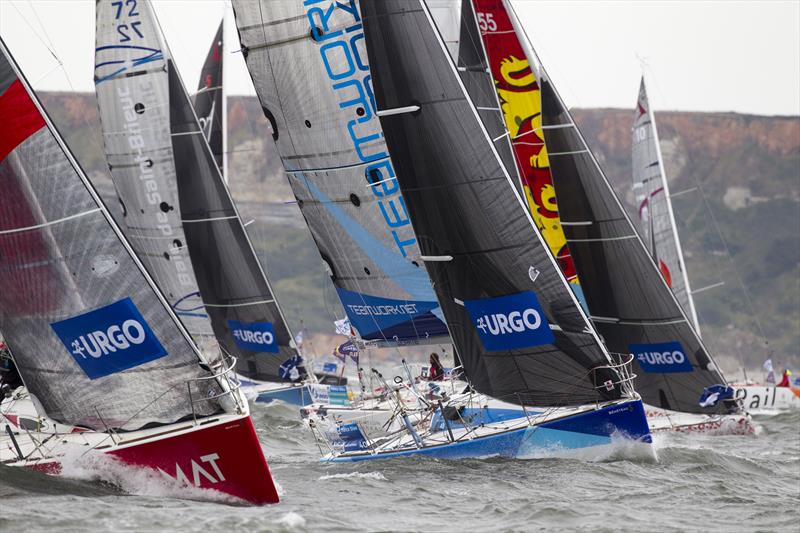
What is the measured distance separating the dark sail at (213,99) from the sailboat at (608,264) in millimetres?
9202

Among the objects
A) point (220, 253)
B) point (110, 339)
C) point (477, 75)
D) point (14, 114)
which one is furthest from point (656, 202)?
point (14, 114)

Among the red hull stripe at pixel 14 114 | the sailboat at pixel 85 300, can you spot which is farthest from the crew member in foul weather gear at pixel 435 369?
the red hull stripe at pixel 14 114

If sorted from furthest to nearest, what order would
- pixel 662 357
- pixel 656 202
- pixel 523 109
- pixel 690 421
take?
pixel 656 202 < pixel 523 109 < pixel 690 421 < pixel 662 357

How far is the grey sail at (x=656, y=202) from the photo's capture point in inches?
916

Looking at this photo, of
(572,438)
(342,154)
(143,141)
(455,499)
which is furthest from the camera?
(143,141)

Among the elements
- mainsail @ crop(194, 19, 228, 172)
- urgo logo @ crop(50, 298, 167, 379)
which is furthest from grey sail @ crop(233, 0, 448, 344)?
mainsail @ crop(194, 19, 228, 172)

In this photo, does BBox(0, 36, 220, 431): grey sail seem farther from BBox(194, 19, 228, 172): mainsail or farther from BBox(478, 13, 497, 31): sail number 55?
BBox(194, 19, 228, 172): mainsail

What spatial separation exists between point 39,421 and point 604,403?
17.2 ft

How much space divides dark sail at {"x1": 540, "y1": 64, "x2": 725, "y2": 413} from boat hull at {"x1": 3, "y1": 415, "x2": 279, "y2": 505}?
7472 millimetres

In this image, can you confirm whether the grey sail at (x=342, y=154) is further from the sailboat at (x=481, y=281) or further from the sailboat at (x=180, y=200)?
the sailboat at (x=180, y=200)

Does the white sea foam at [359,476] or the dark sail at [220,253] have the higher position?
the dark sail at [220,253]

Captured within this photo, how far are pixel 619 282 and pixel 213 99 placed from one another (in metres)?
11.9

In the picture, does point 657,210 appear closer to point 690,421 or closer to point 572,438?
point 690,421

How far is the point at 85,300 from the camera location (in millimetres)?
10016
